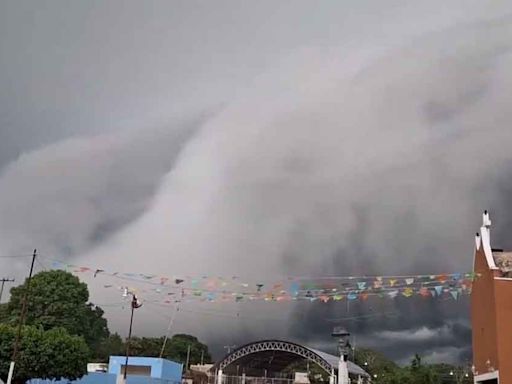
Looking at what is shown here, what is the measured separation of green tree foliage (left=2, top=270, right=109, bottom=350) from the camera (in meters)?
77.7

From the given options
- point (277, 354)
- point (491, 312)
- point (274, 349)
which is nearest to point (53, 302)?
point (274, 349)

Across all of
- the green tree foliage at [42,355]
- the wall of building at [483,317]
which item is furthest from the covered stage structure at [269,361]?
the wall of building at [483,317]

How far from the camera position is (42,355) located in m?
49.8

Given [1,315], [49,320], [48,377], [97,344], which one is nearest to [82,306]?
[49,320]

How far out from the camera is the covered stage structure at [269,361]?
80.3 meters

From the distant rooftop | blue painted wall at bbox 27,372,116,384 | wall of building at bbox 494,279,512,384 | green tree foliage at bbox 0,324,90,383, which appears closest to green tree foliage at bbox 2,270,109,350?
blue painted wall at bbox 27,372,116,384

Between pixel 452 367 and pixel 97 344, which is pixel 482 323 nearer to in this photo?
pixel 452 367

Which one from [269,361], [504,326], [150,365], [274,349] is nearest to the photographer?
[504,326]

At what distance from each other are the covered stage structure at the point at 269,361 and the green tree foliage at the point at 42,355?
31643mm

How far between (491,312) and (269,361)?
226 ft

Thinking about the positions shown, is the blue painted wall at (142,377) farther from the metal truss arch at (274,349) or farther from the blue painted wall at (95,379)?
the metal truss arch at (274,349)

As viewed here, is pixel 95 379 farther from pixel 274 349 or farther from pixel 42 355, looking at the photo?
pixel 274 349

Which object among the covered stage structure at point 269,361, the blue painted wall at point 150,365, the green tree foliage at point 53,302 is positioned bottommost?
the blue painted wall at point 150,365

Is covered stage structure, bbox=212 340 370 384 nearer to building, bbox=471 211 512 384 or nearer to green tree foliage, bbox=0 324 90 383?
green tree foliage, bbox=0 324 90 383
